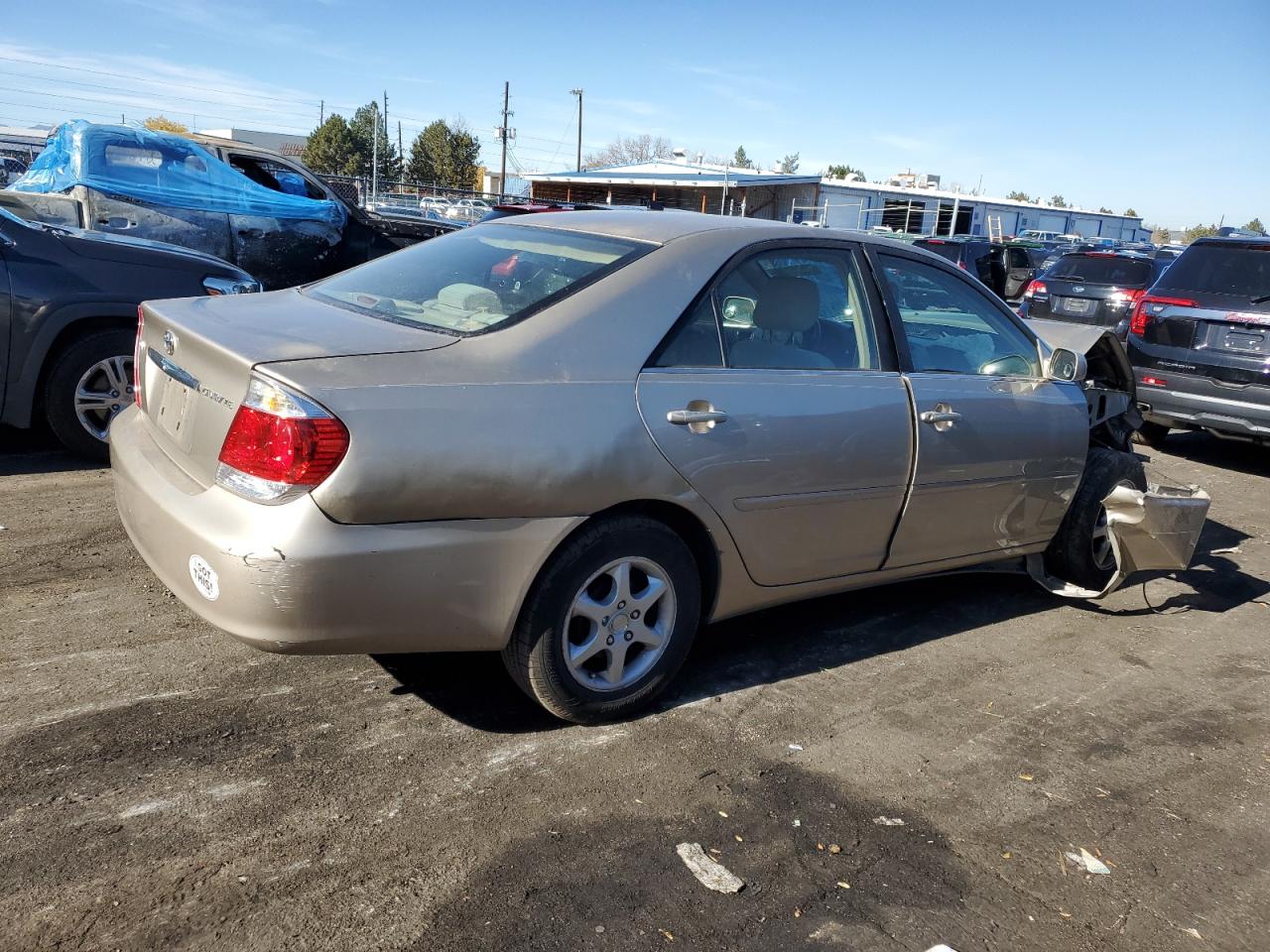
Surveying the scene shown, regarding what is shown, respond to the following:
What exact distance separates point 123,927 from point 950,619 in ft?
11.7

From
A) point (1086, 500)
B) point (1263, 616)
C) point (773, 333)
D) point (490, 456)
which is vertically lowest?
point (1263, 616)

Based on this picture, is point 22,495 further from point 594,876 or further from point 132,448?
point 594,876

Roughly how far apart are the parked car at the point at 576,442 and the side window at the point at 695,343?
0.04 feet

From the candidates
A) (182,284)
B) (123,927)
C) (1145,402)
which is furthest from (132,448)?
(1145,402)

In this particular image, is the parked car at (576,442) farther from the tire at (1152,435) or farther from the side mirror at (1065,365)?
the tire at (1152,435)

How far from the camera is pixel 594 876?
262 cm

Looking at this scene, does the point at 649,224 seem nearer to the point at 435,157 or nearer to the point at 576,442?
the point at 576,442

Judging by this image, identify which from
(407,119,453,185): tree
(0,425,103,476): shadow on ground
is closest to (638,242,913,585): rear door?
(0,425,103,476): shadow on ground

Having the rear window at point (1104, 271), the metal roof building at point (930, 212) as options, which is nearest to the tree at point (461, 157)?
the metal roof building at point (930, 212)

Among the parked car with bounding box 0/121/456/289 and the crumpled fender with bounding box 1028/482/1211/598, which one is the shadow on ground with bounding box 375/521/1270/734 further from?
the parked car with bounding box 0/121/456/289

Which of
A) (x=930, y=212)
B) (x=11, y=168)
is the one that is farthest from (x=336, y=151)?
(x=11, y=168)

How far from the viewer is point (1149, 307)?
847 cm

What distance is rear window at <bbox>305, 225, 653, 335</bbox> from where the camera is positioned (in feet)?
10.8

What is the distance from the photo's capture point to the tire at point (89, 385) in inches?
221
